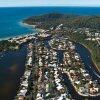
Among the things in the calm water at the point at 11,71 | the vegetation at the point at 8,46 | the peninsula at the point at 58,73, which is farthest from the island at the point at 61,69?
the calm water at the point at 11,71

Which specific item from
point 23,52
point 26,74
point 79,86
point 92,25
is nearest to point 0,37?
point 23,52

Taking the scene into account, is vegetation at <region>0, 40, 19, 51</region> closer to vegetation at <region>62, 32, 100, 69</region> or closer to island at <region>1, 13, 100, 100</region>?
island at <region>1, 13, 100, 100</region>

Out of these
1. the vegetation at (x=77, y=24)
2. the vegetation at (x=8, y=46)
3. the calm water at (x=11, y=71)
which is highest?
the calm water at (x=11, y=71)

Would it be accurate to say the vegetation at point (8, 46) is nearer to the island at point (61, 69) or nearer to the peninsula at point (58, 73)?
the island at point (61, 69)

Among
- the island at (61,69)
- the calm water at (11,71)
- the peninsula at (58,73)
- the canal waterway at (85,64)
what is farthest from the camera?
the calm water at (11,71)

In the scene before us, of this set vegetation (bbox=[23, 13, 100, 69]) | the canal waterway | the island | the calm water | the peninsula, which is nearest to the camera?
the canal waterway

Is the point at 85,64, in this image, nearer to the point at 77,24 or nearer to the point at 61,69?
the point at 61,69

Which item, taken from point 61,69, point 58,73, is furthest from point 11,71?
point 61,69

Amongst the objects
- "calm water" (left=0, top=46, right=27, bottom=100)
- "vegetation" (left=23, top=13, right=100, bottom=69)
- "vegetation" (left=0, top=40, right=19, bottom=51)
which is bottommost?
"vegetation" (left=23, top=13, right=100, bottom=69)

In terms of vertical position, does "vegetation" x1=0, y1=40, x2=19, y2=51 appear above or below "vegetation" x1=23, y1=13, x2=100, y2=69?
above

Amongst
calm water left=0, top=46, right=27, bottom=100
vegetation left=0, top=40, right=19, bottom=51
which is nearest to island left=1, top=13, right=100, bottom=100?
vegetation left=0, top=40, right=19, bottom=51

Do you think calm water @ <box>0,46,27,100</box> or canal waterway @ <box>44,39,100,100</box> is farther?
calm water @ <box>0,46,27,100</box>
